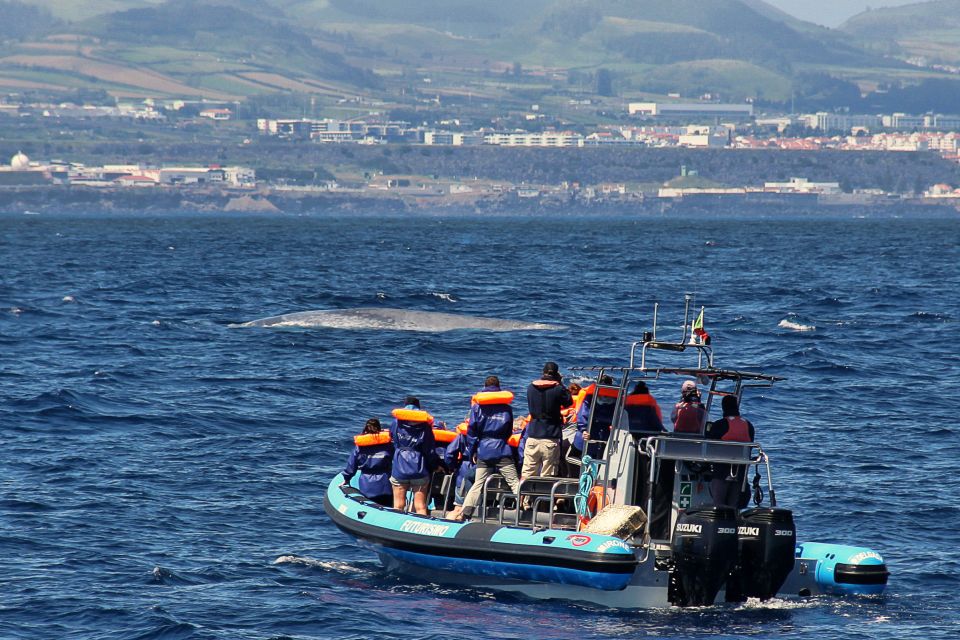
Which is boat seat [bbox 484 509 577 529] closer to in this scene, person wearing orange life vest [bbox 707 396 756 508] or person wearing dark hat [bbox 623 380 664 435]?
person wearing dark hat [bbox 623 380 664 435]

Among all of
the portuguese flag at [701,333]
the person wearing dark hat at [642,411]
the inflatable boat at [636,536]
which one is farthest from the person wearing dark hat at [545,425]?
the portuguese flag at [701,333]

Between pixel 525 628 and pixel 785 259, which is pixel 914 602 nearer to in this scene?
pixel 525 628

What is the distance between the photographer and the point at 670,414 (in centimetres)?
2245

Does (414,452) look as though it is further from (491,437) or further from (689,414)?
(689,414)

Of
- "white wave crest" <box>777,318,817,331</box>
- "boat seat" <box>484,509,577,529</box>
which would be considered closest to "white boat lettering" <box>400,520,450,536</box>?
"boat seat" <box>484,509,577,529</box>

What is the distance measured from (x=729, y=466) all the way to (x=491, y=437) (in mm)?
3577

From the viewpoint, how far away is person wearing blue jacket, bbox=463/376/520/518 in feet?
71.7

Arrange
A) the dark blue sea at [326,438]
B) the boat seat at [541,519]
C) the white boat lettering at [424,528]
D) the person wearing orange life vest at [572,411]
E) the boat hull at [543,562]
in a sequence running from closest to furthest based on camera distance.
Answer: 1. the boat hull at [543,562]
2. the dark blue sea at [326,438]
3. the white boat lettering at [424,528]
4. the boat seat at [541,519]
5. the person wearing orange life vest at [572,411]

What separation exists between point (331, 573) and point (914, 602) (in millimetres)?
8416

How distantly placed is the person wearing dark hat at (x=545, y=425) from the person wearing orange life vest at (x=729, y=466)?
7.40 ft

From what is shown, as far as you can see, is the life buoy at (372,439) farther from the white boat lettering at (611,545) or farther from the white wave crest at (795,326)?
the white wave crest at (795,326)

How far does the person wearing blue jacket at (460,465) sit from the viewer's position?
73.3 ft

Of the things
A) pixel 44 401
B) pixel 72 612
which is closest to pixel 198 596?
pixel 72 612

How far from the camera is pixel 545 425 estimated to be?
21.8 metres
